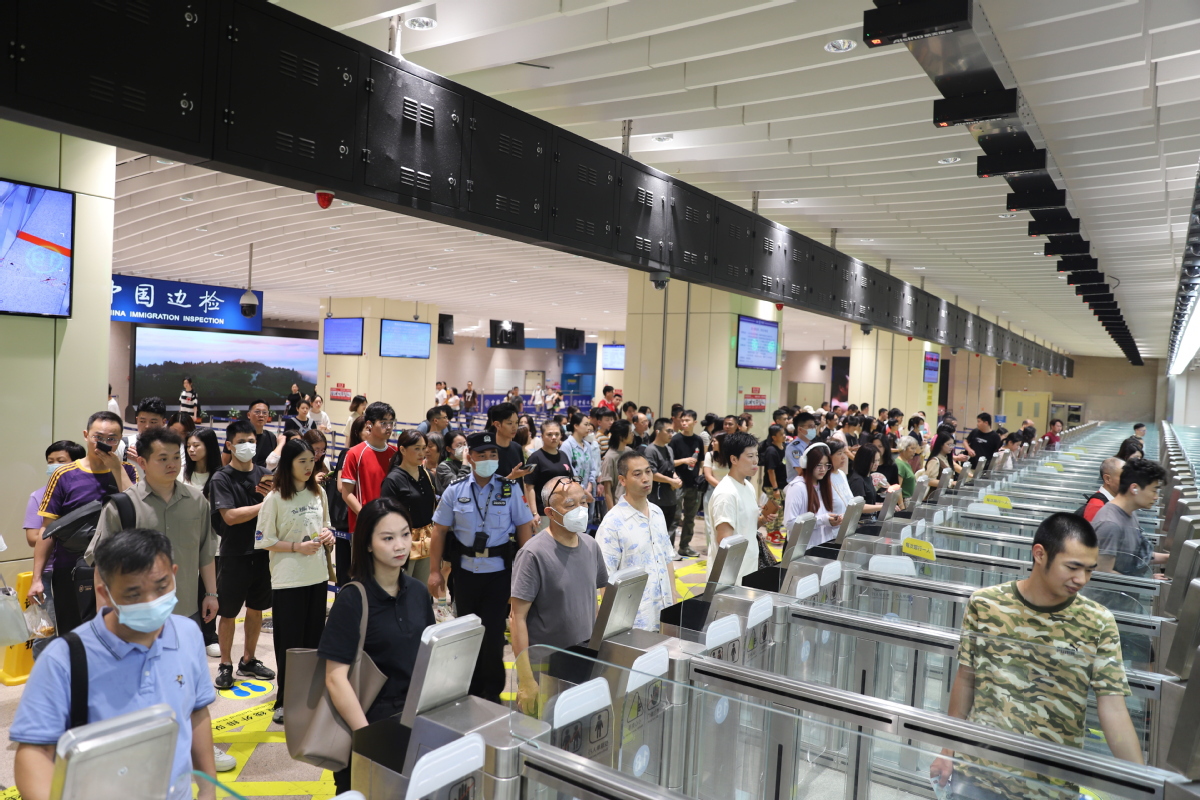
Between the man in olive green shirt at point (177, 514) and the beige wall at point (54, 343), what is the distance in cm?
181

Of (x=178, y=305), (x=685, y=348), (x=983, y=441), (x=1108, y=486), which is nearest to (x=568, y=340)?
(x=178, y=305)

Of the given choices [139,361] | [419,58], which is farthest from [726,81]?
[139,361]

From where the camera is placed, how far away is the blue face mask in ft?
6.51

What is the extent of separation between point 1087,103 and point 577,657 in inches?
201

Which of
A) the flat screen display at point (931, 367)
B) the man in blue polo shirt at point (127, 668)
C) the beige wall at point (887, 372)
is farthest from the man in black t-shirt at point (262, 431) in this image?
the flat screen display at point (931, 367)

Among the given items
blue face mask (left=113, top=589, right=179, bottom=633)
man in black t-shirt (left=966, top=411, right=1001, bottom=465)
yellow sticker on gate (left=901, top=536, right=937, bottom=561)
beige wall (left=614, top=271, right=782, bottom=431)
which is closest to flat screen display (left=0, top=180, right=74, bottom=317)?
blue face mask (left=113, top=589, right=179, bottom=633)

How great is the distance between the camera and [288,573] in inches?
158

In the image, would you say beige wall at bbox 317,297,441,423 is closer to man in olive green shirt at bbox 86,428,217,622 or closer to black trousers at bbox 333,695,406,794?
man in olive green shirt at bbox 86,428,217,622

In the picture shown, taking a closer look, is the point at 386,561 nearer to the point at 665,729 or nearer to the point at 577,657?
the point at 577,657

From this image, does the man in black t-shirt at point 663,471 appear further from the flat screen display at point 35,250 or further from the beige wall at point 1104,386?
the beige wall at point 1104,386

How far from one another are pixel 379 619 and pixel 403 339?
→ 59.6 feet

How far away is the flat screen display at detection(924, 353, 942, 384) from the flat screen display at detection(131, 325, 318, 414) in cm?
1552

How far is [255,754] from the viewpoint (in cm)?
374

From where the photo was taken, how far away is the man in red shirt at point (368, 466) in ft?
17.5
